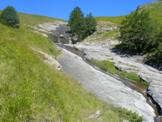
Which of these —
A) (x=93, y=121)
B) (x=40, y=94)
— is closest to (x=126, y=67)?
(x=93, y=121)

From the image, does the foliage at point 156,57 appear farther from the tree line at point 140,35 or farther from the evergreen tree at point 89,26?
the evergreen tree at point 89,26

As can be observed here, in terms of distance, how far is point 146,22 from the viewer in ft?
273

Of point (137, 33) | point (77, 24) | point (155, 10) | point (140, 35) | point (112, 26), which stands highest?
point (155, 10)

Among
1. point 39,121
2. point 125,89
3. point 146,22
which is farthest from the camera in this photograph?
point 146,22

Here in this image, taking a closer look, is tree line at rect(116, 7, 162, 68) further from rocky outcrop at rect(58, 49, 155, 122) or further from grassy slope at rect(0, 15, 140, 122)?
grassy slope at rect(0, 15, 140, 122)

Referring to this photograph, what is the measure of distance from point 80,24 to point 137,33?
4998cm

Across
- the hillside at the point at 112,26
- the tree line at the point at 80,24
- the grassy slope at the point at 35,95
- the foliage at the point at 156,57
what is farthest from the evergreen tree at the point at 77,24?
the grassy slope at the point at 35,95

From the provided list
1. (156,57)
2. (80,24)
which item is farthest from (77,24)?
(156,57)

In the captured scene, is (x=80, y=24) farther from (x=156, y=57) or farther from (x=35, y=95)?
(x=35, y=95)

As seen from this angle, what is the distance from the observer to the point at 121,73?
5631 cm

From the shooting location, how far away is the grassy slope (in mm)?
16844

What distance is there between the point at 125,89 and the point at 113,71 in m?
16.1

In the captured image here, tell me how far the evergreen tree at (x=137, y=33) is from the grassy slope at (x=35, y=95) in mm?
58265

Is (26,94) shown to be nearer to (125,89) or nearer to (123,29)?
(125,89)
